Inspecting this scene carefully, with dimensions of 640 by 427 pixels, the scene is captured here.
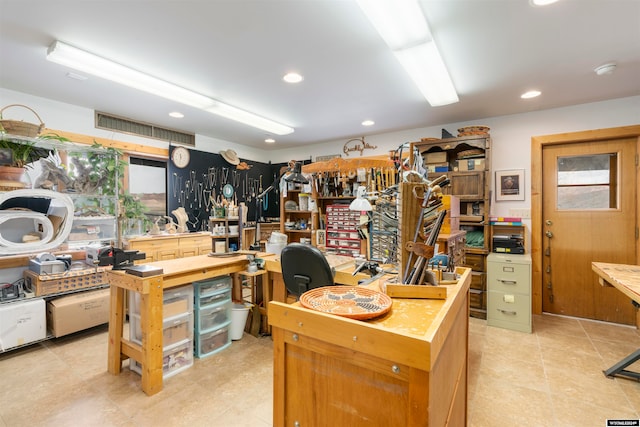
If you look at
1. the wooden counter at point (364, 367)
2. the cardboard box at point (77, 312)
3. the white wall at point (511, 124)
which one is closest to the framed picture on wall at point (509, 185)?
the white wall at point (511, 124)

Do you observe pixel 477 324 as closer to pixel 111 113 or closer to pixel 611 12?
pixel 611 12

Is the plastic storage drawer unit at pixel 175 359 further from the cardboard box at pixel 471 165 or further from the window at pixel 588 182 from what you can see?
the window at pixel 588 182

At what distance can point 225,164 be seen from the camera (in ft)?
17.5

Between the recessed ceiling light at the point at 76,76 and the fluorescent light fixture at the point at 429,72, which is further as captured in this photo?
the recessed ceiling light at the point at 76,76

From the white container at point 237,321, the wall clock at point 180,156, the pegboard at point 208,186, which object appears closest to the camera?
the white container at point 237,321

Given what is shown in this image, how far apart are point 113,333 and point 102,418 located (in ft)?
2.18

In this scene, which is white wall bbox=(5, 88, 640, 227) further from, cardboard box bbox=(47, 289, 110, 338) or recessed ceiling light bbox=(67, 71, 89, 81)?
cardboard box bbox=(47, 289, 110, 338)

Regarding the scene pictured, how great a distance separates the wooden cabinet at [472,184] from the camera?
374 cm

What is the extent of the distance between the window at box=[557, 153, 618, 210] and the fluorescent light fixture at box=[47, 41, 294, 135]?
407 centimetres

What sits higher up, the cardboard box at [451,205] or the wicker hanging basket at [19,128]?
the wicker hanging basket at [19,128]

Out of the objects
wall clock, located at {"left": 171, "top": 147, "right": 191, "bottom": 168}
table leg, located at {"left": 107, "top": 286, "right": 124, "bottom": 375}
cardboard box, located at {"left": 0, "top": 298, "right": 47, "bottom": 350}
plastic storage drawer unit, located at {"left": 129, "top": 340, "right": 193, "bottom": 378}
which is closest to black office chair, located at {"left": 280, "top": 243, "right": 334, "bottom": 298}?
plastic storage drawer unit, located at {"left": 129, "top": 340, "right": 193, "bottom": 378}

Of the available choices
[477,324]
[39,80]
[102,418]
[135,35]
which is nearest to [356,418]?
[102,418]

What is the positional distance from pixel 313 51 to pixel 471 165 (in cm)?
269

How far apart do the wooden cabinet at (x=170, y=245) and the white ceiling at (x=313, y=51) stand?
1649mm
